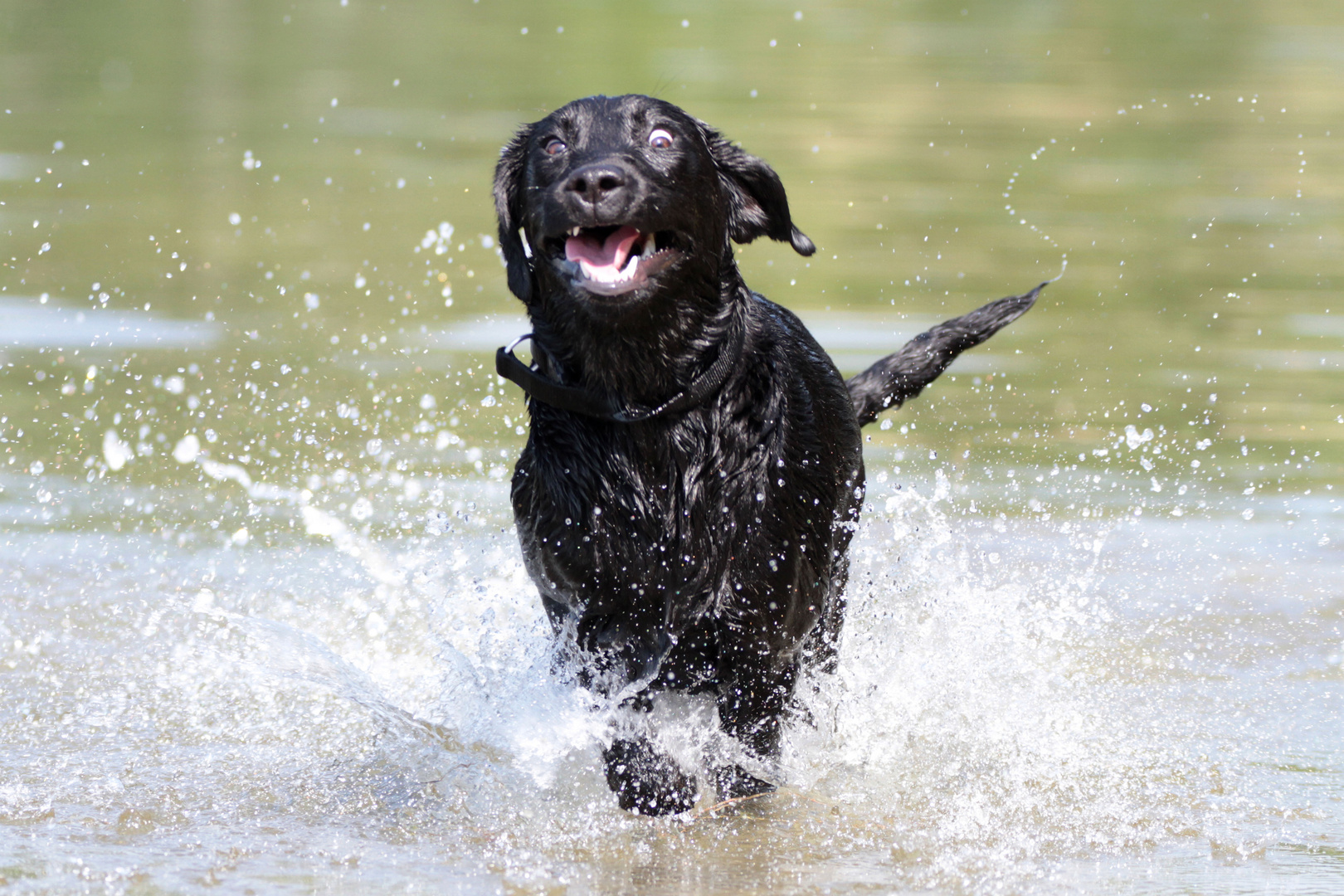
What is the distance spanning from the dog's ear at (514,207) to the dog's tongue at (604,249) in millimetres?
224

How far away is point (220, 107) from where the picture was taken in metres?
14.7

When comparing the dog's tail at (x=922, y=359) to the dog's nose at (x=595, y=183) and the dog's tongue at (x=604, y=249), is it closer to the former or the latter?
the dog's tongue at (x=604, y=249)

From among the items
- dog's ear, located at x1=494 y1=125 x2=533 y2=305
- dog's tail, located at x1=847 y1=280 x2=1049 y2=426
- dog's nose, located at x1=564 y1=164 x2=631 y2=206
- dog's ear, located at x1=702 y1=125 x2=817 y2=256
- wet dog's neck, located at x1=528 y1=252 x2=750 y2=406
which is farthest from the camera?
dog's tail, located at x1=847 y1=280 x2=1049 y2=426

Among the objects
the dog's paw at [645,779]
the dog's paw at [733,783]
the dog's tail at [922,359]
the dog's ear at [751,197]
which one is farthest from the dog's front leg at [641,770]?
the dog's tail at [922,359]

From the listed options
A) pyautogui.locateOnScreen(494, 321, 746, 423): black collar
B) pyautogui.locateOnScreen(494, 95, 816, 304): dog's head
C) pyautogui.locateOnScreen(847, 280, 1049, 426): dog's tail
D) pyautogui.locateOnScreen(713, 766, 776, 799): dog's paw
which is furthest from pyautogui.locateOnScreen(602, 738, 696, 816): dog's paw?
pyautogui.locateOnScreen(847, 280, 1049, 426): dog's tail

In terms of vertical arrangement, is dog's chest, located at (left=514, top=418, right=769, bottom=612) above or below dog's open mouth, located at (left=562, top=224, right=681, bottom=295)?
below

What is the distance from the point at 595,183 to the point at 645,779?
4.50 feet

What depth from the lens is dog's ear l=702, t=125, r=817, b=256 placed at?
12.9ft

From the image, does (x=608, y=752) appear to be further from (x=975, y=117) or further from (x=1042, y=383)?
(x=975, y=117)

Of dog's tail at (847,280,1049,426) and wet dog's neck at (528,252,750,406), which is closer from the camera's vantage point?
wet dog's neck at (528,252,750,406)

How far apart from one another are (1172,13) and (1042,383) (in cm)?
1772

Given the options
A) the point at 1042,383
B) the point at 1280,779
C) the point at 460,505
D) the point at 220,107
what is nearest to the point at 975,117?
the point at 220,107

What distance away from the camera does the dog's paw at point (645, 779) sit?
3.81 meters

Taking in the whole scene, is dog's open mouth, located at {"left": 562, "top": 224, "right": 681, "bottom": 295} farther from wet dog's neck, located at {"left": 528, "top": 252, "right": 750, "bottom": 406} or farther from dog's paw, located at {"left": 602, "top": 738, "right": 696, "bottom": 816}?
dog's paw, located at {"left": 602, "top": 738, "right": 696, "bottom": 816}
